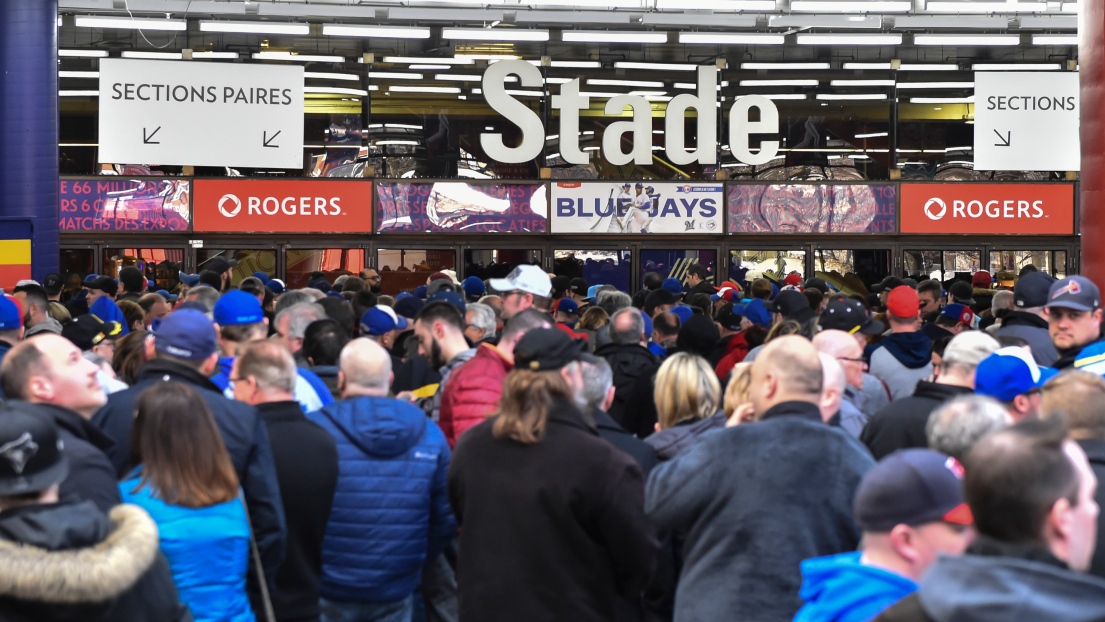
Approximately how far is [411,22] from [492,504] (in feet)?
45.1

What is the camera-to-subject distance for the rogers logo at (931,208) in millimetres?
18266

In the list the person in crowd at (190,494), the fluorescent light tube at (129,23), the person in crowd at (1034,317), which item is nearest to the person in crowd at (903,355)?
the person in crowd at (1034,317)

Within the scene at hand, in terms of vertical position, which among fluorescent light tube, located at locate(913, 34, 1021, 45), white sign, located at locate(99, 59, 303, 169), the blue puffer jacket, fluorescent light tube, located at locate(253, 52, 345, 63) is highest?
fluorescent light tube, located at locate(913, 34, 1021, 45)

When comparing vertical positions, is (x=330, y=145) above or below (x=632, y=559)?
above

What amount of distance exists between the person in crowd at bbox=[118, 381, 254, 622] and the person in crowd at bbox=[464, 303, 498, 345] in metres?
3.46

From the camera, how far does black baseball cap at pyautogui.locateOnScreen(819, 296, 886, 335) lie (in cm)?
723

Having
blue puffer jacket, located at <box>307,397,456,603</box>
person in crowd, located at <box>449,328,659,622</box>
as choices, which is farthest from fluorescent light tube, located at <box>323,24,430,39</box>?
person in crowd, located at <box>449,328,659,622</box>

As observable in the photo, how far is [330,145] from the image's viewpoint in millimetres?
17156

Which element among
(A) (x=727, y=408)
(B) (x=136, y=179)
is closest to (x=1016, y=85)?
(B) (x=136, y=179)

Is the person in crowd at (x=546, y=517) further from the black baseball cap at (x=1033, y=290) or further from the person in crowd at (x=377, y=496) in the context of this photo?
the black baseball cap at (x=1033, y=290)

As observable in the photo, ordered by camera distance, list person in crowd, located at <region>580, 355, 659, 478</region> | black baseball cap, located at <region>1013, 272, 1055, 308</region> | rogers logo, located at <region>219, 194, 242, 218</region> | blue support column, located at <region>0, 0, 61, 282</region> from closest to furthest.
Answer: person in crowd, located at <region>580, 355, 659, 478</region>
black baseball cap, located at <region>1013, 272, 1055, 308</region>
blue support column, located at <region>0, 0, 61, 282</region>
rogers logo, located at <region>219, 194, 242, 218</region>

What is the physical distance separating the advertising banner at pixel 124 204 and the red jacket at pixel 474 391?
12.2 m

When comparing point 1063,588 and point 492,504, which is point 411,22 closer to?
point 492,504

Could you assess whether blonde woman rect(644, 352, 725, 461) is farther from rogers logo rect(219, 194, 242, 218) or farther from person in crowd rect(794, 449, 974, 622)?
rogers logo rect(219, 194, 242, 218)
